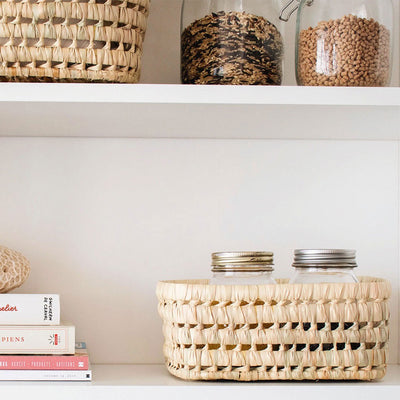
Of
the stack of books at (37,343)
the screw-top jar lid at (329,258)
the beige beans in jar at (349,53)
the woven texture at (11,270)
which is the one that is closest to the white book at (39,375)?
the stack of books at (37,343)

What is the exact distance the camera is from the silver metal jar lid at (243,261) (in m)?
0.88

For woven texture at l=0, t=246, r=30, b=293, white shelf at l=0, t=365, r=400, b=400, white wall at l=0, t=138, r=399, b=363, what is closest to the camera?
white shelf at l=0, t=365, r=400, b=400

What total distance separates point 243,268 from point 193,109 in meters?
0.23

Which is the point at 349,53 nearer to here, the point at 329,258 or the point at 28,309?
the point at 329,258

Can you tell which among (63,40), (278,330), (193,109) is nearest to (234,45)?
(193,109)

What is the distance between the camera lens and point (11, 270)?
3.12 ft

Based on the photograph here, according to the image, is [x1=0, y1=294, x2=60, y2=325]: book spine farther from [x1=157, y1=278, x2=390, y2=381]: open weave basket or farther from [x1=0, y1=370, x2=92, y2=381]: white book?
[x1=157, y1=278, x2=390, y2=381]: open weave basket

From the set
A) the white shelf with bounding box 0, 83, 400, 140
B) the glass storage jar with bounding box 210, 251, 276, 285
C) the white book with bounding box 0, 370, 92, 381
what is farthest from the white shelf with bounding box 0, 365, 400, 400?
the white shelf with bounding box 0, 83, 400, 140

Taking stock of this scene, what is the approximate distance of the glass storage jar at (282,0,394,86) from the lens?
0.89 metres

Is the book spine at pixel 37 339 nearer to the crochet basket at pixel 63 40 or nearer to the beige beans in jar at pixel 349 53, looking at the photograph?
the crochet basket at pixel 63 40

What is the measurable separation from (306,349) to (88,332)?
0.39 m

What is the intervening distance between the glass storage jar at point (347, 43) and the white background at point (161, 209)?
0.18m

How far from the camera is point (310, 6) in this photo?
37.1 inches

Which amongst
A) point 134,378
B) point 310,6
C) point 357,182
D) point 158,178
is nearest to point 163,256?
point 158,178
